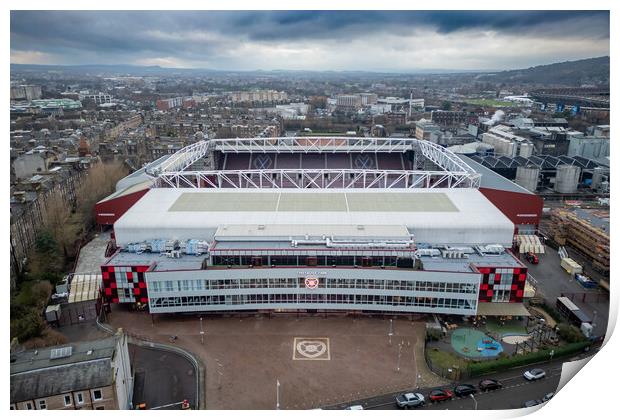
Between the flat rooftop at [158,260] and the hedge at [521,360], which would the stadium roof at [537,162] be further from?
the flat rooftop at [158,260]

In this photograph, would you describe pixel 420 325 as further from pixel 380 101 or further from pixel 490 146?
pixel 380 101

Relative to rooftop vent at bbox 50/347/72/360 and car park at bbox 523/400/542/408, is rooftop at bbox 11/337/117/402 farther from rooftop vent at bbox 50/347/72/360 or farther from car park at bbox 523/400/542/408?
car park at bbox 523/400/542/408

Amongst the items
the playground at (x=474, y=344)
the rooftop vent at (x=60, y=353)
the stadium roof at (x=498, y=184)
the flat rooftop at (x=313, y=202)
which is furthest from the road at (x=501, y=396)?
the stadium roof at (x=498, y=184)

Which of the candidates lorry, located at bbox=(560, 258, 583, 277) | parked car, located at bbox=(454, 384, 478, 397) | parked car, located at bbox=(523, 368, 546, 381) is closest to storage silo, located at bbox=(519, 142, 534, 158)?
lorry, located at bbox=(560, 258, 583, 277)

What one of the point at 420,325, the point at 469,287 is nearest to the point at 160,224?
the point at 420,325

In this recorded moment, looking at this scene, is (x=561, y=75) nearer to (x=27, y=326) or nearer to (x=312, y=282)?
(x=312, y=282)

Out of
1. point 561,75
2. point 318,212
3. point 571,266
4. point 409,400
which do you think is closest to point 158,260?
point 318,212
